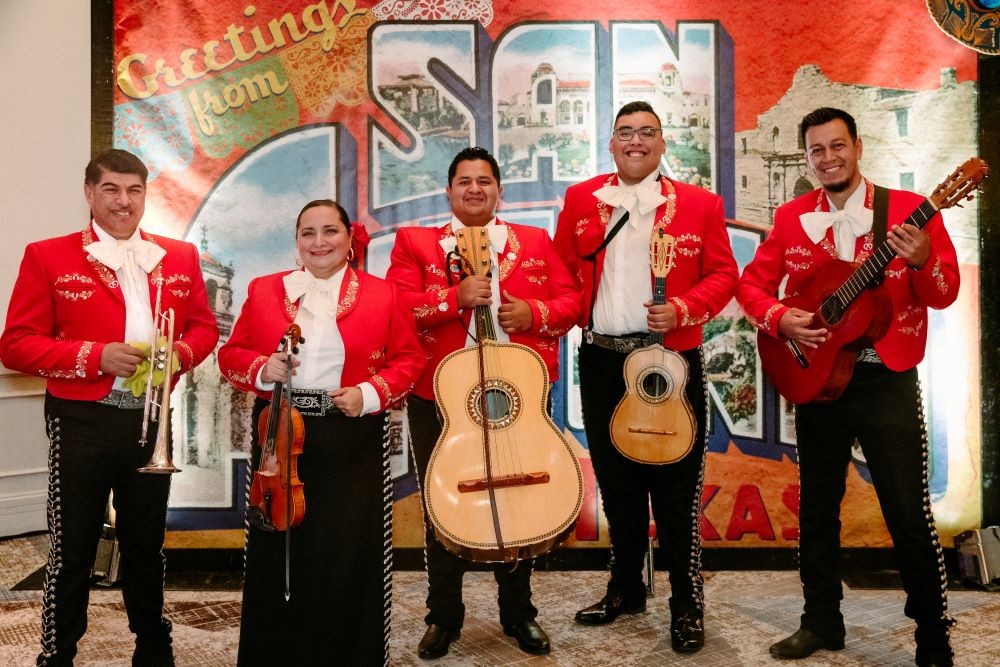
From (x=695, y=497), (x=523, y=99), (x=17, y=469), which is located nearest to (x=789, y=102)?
(x=523, y=99)

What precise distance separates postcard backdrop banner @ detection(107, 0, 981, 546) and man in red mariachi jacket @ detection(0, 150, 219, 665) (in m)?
1.67

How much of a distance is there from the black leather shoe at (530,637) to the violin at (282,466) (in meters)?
1.29

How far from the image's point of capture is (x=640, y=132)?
3.63 m

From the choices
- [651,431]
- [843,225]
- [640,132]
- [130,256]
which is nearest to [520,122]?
[640,132]

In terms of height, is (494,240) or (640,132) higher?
(640,132)

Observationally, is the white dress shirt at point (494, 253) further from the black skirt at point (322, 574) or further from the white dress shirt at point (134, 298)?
the white dress shirt at point (134, 298)

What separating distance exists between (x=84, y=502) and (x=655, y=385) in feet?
7.18

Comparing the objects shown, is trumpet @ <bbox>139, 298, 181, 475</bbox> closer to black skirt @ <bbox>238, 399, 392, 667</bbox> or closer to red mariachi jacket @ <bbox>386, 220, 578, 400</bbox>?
black skirt @ <bbox>238, 399, 392, 667</bbox>

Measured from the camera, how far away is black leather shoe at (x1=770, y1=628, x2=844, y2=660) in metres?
3.53

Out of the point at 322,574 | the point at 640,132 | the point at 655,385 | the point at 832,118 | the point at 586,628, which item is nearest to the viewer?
the point at 322,574

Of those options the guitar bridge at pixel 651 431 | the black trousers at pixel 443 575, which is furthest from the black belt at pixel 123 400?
the guitar bridge at pixel 651 431

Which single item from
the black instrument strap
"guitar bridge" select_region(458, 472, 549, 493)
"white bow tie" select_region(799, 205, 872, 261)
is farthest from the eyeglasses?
"guitar bridge" select_region(458, 472, 549, 493)

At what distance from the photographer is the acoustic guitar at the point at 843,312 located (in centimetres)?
308

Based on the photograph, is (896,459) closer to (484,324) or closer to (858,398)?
(858,398)
